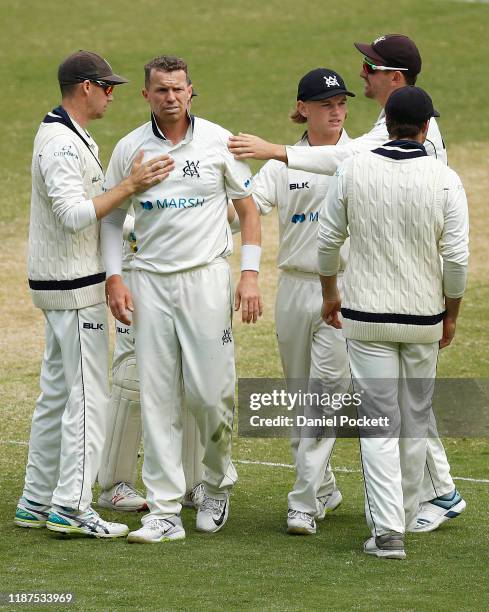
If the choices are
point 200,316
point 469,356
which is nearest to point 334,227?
point 200,316

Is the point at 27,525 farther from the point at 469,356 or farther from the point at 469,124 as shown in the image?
the point at 469,124

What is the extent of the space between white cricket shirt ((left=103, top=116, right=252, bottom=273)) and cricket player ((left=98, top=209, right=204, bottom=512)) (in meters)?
0.77

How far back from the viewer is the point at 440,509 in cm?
657

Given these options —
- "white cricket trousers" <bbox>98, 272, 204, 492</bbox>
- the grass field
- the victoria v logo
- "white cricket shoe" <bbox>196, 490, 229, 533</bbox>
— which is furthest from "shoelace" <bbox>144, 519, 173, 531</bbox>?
the victoria v logo

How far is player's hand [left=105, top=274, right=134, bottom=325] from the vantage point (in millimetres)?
6133

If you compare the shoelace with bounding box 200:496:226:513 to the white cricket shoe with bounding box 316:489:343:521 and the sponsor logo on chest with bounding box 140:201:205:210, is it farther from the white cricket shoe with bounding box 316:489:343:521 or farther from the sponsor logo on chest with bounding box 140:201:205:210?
the sponsor logo on chest with bounding box 140:201:205:210

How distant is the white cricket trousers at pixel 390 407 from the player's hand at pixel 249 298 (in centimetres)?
51

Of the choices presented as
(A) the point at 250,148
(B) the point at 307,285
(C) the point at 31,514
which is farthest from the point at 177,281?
(C) the point at 31,514

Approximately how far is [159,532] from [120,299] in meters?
1.07

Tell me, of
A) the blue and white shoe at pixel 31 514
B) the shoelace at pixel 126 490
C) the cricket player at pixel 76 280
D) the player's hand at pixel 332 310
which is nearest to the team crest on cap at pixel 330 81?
the cricket player at pixel 76 280

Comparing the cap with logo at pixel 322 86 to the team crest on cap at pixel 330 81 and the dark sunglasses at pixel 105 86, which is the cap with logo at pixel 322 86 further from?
the dark sunglasses at pixel 105 86

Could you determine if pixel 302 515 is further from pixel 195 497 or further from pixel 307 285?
pixel 307 285

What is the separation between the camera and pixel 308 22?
25094 millimetres

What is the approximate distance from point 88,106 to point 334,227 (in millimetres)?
1350
